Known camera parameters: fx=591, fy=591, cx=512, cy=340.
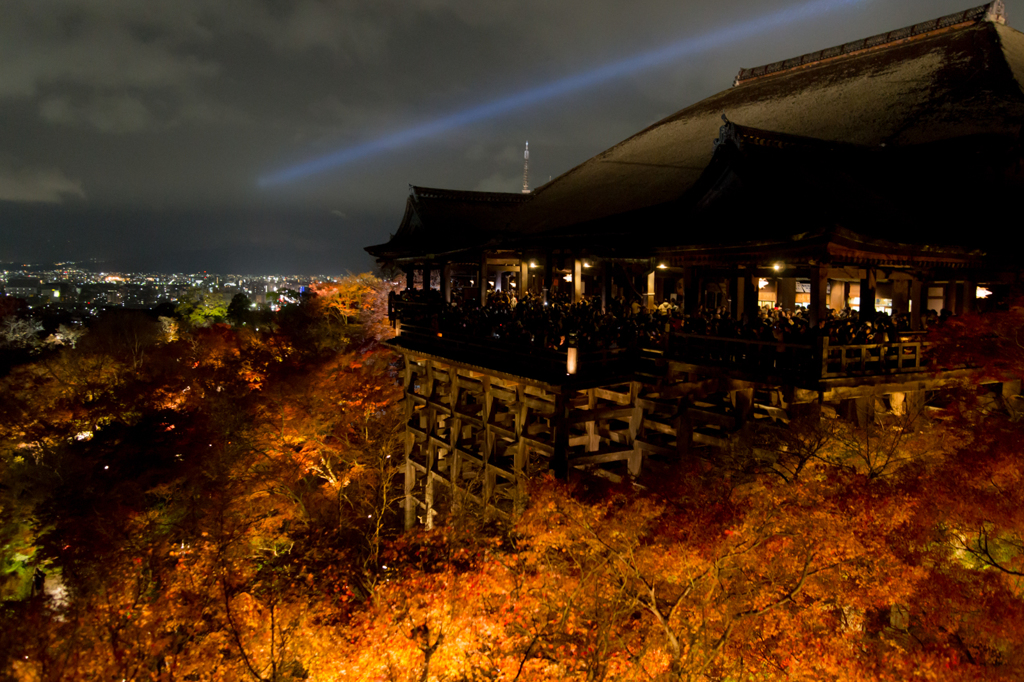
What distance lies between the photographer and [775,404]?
14.4m

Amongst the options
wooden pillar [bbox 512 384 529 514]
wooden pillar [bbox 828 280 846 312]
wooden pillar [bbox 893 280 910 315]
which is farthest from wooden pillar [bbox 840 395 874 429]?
wooden pillar [bbox 828 280 846 312]

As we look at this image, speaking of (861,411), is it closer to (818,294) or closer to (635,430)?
(818,294)

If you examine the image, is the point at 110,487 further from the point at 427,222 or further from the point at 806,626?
the point at 806,626

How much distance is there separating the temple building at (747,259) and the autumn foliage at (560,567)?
4.92 feet

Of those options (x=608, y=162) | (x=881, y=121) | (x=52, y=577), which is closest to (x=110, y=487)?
(x=52, y=577)

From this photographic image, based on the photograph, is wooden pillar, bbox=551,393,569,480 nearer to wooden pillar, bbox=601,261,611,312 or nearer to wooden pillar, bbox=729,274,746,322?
wooden pillar, bbox=601,261,611,312

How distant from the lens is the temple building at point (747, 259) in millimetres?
12320

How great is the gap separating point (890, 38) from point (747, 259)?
62.8 ft

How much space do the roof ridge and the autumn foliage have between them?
16.5m

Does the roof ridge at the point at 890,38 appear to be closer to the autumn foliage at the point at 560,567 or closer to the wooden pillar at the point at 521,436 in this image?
the autumn foliage at the point at 560,567

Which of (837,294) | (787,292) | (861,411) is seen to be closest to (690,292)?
(861,411)

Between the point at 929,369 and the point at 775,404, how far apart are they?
323cm

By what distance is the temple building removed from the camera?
12.3 metres

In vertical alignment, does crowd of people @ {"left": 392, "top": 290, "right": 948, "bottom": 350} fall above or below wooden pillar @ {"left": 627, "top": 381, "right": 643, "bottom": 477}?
above
